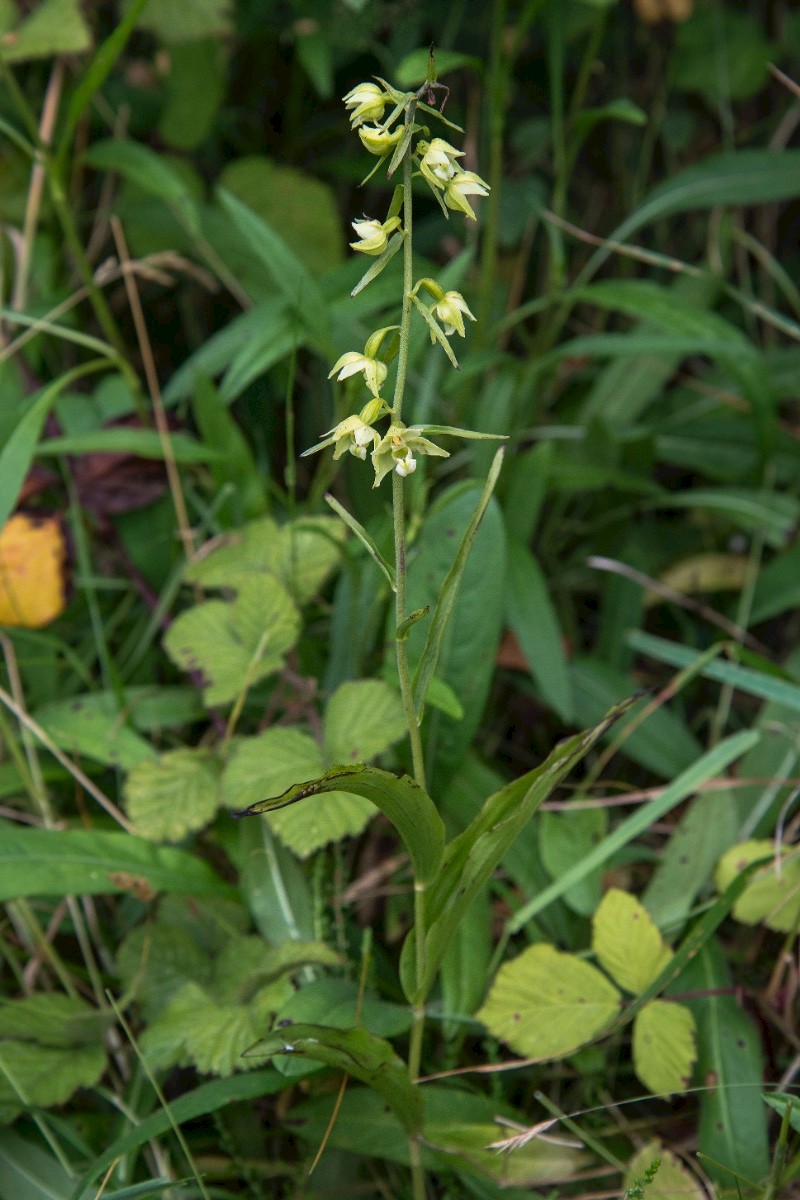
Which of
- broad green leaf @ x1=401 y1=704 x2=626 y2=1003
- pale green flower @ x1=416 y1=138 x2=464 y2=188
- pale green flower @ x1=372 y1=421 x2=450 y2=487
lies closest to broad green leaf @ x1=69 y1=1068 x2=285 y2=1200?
broad green leaf @ x1=401 y1=704 x2=626 y2=1003

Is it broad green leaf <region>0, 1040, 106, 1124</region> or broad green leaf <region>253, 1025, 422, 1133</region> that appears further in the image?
broad green leaf <region>0, 1040, 106, 1124</region>

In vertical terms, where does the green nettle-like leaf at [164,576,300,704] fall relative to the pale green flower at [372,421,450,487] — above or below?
below

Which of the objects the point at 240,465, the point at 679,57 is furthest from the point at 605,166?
the point at 240,465

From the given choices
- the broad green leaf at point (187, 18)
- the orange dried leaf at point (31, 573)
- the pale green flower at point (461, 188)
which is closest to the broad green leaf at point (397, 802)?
the pale green flower at point (461, 188)

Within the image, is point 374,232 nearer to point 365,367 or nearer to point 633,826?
point 365,367

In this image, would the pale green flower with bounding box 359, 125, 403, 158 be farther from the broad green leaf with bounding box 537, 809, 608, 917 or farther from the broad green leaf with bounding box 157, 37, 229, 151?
the broad green leaf with bounding box 157, 37, 229, 151

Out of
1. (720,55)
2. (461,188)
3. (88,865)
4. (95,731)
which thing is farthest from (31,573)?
(720,55)

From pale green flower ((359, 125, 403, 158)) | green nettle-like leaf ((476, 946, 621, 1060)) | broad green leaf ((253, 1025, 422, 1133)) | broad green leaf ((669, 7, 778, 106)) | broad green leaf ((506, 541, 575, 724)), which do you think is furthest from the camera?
broad green leaf ((669, 7, 778, 106))

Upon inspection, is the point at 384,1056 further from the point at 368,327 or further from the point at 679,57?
the point at 679,57
